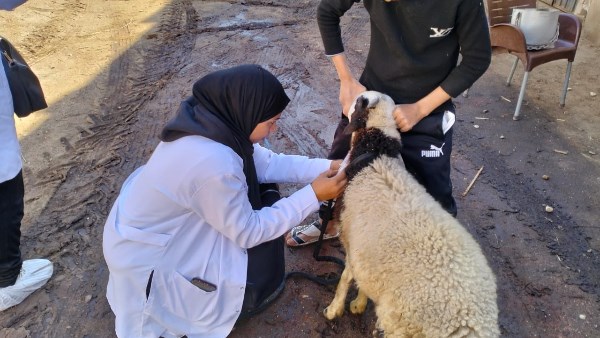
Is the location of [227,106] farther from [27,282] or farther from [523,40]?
[523,40]

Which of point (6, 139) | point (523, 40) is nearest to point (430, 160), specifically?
point (6, 139)

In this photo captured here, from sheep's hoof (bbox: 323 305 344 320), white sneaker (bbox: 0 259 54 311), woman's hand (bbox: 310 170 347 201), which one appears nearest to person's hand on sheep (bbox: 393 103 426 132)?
woman's hand (bbox: 310 170 347 201)

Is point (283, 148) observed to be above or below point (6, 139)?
below

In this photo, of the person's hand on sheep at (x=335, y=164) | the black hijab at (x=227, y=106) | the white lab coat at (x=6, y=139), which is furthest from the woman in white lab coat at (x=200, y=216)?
the white lab coat at (x=6, y=139)

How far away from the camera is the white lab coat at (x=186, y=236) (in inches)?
90.1

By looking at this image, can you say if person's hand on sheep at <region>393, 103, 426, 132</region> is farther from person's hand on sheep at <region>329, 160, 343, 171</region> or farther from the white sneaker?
the white sneaker

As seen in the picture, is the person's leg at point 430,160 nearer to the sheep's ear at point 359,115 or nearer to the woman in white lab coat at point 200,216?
the sheep's ear at point 359,115

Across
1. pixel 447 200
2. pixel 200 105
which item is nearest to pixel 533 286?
pixel 447 200

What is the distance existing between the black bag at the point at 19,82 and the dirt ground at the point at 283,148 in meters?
1.22

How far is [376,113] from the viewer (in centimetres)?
268

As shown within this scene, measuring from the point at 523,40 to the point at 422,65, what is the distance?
325 cm

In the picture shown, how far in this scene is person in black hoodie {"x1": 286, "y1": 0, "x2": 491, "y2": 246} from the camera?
2316 mm

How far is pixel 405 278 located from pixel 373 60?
137 centimetres

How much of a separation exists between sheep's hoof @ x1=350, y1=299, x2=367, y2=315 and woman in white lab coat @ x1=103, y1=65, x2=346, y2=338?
743 millimetres
